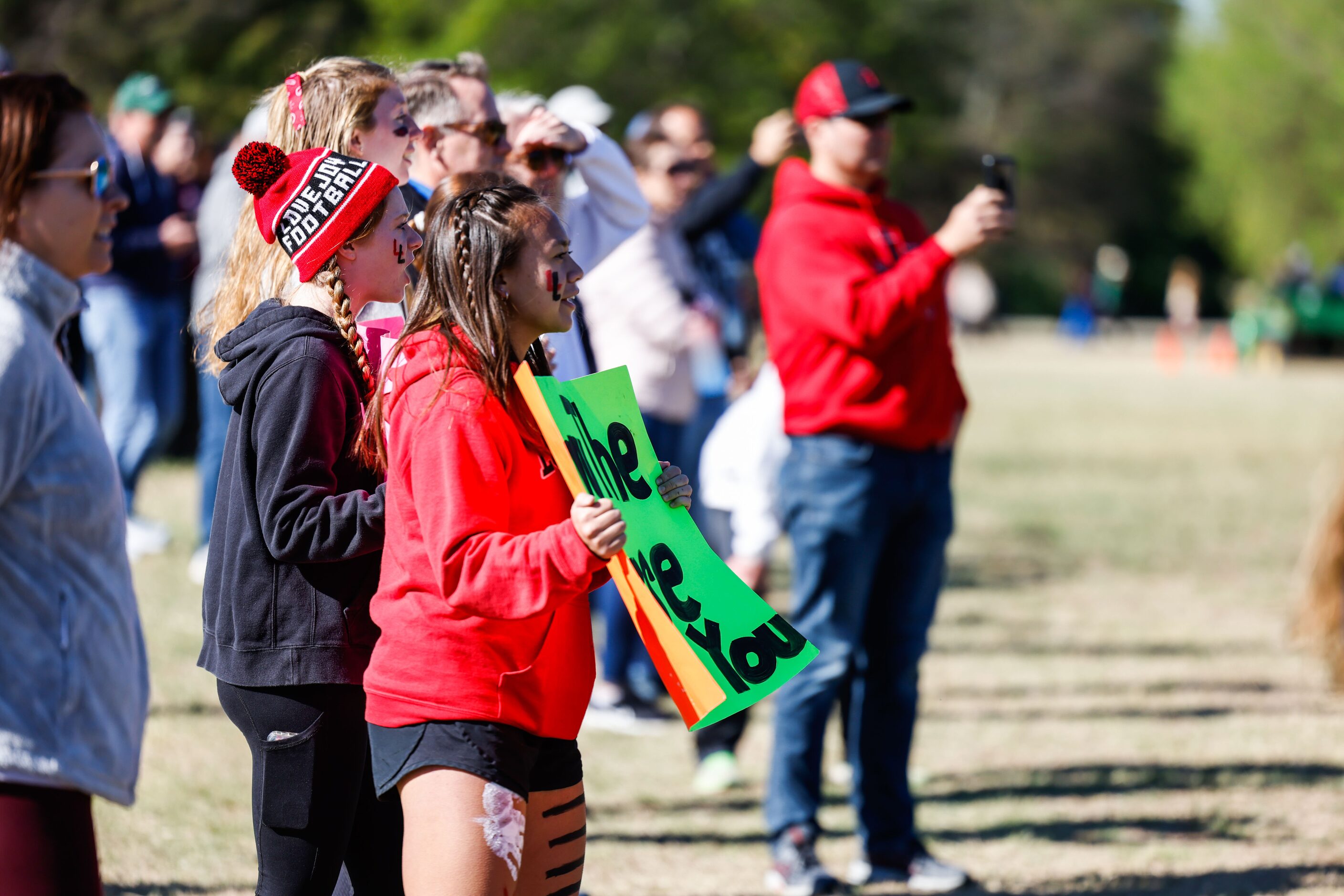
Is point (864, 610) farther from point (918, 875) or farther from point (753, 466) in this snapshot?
point (753, 466)

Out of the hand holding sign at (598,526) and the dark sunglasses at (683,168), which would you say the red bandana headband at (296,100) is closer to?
the hand holding sign at (598,526)

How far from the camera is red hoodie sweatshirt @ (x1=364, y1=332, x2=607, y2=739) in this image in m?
2.23

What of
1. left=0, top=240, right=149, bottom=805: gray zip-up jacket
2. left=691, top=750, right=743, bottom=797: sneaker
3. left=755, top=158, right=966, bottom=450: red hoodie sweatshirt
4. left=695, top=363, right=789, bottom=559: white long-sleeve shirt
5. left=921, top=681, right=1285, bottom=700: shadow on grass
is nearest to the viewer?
left=0, top=240, right=149, bottom=805: gray zip-up jacket

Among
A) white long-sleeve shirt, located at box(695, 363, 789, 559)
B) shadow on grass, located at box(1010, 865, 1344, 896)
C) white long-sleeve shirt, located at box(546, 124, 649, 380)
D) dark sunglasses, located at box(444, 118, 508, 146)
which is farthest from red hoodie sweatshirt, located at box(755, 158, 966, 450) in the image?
shadow on grass, located at box(1010, 865, 1344, 896)

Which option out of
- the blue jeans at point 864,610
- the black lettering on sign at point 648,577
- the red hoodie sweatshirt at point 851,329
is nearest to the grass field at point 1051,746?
A: the blue jeans at point 864,610

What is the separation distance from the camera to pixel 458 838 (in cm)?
231

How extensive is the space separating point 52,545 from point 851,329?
2275 mm

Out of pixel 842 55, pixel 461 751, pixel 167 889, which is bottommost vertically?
pixel 167 889

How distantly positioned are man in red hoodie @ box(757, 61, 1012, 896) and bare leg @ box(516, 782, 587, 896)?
5.17 feet

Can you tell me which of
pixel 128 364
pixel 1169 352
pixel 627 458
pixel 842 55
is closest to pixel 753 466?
pixel 627 458

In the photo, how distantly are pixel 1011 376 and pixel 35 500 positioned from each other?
85.7 feet

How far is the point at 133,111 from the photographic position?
7516mm

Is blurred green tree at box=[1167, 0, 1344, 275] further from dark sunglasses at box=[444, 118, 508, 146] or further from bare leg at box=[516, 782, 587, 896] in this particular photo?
bare leg at box=[516, 782, 587, 896]

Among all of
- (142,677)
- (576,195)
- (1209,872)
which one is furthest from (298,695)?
(1209,872)
